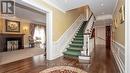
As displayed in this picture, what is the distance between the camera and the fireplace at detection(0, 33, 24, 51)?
27.2 ft

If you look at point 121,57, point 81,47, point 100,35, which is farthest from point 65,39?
point 100,35

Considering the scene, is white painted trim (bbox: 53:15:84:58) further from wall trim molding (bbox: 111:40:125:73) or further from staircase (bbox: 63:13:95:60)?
wall trim molding (bbox: 111:40:125:73)

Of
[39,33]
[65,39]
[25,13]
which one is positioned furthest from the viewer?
[39,33]

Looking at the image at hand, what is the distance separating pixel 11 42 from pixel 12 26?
1.26m

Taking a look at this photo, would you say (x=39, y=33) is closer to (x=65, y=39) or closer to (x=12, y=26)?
(x=12, y=26)

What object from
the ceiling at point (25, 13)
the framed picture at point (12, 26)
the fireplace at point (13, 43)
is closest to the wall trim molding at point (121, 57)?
the ceiling at point (25, 13)

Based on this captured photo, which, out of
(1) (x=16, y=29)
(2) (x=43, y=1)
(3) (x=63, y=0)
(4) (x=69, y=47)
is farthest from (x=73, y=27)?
(1) (x=16, y=29)

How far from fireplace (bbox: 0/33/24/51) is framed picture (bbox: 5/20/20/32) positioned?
1.38ft

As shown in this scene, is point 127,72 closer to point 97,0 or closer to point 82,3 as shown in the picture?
point 97,0

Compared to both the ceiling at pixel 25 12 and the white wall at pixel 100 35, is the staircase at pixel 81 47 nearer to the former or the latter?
the ceiling at pixel 25 12

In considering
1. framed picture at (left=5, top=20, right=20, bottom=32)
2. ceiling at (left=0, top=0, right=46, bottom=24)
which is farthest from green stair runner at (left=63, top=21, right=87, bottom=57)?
framed picture at (left=5, top=20, right=20, bottom=32)

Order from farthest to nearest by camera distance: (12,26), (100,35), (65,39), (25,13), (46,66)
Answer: (100,35), (12,26), (25,13), (65,39), (46,66)

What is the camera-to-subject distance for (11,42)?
9000 mm

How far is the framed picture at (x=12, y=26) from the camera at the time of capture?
8.67 metres
